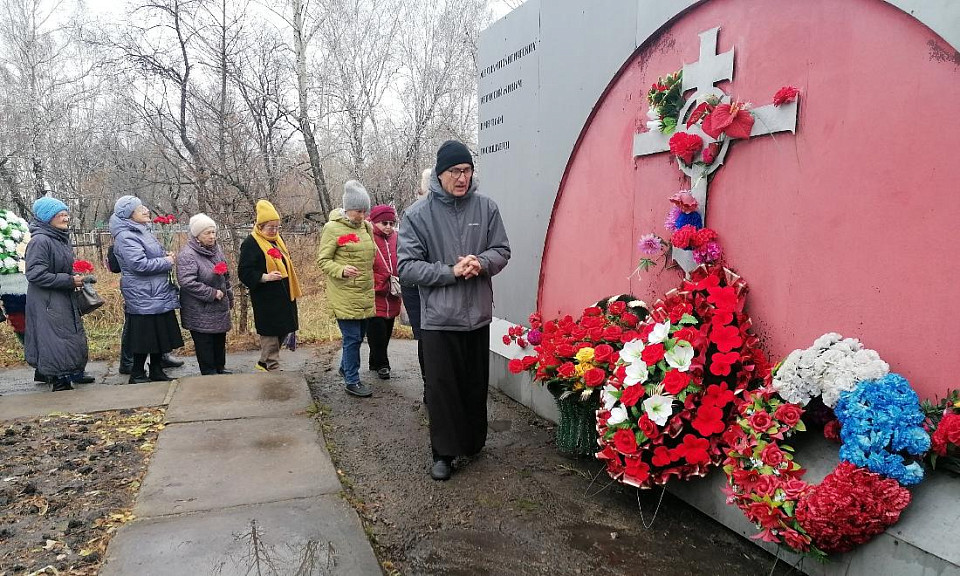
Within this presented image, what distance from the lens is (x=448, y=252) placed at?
3.32 m

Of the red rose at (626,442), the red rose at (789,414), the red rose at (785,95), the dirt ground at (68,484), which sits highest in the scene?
the red rose at (785,95)

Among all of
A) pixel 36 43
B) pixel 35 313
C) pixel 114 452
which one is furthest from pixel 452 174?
pixel 36 43

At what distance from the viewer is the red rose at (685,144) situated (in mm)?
2934

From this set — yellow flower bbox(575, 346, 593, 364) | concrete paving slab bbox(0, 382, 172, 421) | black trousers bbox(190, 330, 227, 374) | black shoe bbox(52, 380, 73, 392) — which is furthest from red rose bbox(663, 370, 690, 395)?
black shoe bbox(52, 380, 73, 392)

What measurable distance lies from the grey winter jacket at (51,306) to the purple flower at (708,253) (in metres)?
4.55

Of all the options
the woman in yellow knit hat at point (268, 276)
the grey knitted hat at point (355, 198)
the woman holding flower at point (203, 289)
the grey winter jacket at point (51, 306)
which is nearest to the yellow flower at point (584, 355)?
the grey knitted hat at point (355, 198)

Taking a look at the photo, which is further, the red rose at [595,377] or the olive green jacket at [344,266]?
the olive green jacket at [344,266]

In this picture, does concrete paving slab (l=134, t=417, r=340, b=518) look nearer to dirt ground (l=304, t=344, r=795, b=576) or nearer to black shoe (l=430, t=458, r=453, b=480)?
dirt ground (l=304, t=344, r=795, b=576)

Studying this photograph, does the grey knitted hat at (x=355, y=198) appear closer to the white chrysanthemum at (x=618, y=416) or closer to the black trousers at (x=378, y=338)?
the black trousers at (x=378, y=338)

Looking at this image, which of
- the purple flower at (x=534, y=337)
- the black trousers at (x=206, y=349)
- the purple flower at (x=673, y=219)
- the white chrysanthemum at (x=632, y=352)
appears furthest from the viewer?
the black trousers at (x=206, y=349)

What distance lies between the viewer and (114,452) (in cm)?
352

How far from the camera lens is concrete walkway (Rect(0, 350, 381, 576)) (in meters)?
2.38

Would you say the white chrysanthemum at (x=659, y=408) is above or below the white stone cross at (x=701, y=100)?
below

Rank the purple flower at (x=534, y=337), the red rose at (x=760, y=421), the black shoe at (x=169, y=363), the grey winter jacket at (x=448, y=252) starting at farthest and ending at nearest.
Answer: the black shoe at (x=169, y=363) → the purple flower at (x=534, y=337) → the grey winter jacket at (x=448, y=252) → the red rose at (x=760, y=421)
